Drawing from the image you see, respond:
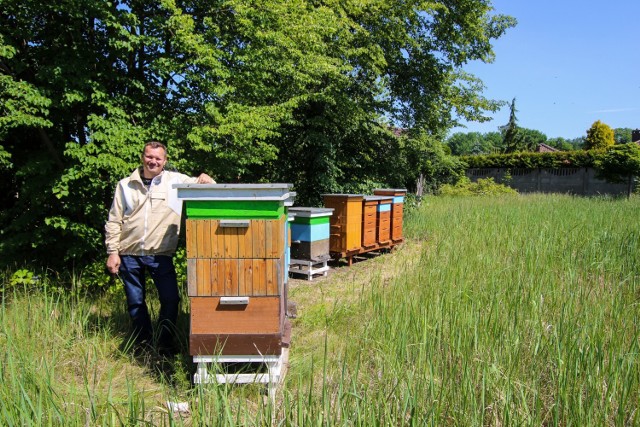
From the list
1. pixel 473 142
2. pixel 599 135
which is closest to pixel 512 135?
pixel 599 135

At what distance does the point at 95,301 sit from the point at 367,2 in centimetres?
775

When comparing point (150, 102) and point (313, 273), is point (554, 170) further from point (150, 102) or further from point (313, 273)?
point (150, 102)

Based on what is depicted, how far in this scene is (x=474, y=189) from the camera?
25.2 m

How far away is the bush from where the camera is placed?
78.0 feet

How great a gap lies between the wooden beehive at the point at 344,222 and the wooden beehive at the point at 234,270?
4.58 meters

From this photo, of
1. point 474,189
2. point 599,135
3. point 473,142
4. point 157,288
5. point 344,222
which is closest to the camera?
point 157,288

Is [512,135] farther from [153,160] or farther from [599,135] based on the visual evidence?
[153,160]

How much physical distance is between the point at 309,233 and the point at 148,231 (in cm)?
353

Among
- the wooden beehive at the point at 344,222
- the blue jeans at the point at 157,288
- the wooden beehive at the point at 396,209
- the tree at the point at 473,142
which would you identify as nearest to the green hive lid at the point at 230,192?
the blue jeans at the point at 157,288

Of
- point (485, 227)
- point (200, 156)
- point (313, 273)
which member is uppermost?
point (200, 156)

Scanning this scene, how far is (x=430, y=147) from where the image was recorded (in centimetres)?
1202

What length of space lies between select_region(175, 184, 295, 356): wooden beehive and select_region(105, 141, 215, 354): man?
540mm

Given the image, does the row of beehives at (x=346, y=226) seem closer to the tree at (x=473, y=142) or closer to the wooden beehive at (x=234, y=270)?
the wooden beehive at (x=234, y=270)

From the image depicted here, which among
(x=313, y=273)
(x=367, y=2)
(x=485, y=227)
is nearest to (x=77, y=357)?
(x=313, y=273)
